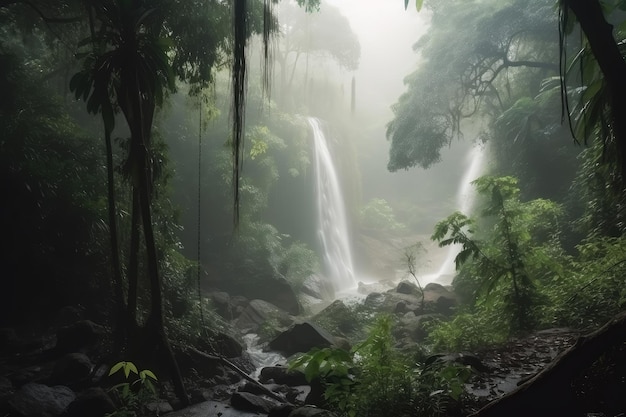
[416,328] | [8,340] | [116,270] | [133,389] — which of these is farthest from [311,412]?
[416,328]

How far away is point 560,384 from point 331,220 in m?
24.2

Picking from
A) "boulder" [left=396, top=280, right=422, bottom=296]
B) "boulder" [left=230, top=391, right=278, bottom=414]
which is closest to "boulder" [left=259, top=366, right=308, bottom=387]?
"boulder" [left=230, top=391, right=278, bottom=414]

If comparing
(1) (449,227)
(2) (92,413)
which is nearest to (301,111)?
(1) (449,227)

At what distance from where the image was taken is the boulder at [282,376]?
754cm

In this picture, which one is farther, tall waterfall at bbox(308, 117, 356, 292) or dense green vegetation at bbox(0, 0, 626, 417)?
tall waterfall at bbox(308, 117, 356, 292)

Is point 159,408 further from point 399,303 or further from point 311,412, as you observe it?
point 399,303

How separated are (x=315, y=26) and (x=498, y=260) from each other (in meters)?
29.4

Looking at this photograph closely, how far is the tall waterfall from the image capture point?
2477cm

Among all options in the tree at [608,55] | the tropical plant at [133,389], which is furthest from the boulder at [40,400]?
the tree at [608,55]

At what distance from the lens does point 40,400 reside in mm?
5156

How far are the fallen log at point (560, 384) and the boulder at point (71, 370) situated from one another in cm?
628

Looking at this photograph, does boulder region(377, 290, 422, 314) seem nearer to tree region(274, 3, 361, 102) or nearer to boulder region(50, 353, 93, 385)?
boulder region(50, 353, 93, 385)

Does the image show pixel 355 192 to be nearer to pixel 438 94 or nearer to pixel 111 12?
pixel 438 94

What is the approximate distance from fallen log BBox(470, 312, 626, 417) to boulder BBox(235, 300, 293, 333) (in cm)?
1135
